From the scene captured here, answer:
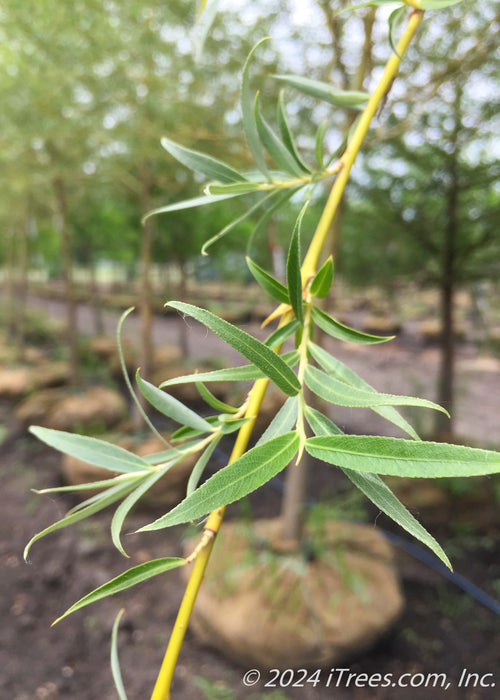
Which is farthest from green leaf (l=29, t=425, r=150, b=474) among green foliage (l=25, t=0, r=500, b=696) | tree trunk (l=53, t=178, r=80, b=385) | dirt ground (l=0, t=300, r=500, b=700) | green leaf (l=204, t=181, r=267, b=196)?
tree trunk (l=53, t=178, r=80, b=385)

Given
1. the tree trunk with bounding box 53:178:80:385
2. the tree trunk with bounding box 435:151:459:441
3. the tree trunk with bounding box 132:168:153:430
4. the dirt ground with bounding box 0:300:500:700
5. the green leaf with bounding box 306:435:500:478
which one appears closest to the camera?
the green leaf with bounding box 306:435:500:478

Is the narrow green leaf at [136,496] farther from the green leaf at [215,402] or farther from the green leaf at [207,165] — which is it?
the green leaf at [207,165]

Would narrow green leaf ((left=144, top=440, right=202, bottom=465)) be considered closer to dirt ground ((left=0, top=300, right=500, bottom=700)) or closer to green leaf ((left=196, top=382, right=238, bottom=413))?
green leaf ((left=196, top=382, right=238, bottom=413))

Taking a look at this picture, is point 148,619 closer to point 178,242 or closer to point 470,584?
point 470,584

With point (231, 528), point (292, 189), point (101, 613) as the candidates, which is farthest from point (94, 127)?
point (292, 189)

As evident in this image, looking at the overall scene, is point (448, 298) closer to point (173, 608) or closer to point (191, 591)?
point (173, 608)

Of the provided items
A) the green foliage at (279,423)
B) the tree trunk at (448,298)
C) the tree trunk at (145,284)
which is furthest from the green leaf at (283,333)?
the tree trunk at (145,284)
